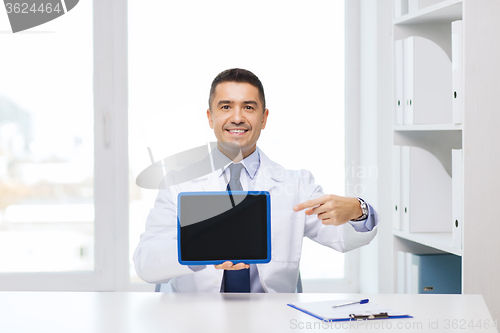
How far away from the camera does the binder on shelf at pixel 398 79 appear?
1732 millimetres

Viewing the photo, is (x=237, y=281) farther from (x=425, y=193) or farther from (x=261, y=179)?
(x=425, y=193)

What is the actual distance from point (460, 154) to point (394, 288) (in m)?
0.66

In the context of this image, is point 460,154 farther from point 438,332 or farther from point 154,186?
point 154,186

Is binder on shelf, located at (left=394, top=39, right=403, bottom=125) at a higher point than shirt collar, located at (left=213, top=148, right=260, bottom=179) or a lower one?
higher

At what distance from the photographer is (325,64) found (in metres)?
2.37

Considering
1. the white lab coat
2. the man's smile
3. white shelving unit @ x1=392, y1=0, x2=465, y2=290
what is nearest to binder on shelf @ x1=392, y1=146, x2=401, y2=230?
white shelving unit @ x1=392, y1=0, x2=465, y2=290

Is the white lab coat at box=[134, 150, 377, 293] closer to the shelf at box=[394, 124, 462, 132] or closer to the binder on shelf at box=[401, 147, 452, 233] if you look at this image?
the binder on shelf at box=[401, 147, 452, 233]

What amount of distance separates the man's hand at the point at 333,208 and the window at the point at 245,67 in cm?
90

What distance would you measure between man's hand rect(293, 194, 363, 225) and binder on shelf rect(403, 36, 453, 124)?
0.45m

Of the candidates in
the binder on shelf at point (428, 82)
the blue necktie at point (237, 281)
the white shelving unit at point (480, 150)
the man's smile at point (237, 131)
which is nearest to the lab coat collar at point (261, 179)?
the man's smile at point (237, 131)

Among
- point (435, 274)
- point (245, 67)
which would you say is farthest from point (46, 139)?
point (435, 274)

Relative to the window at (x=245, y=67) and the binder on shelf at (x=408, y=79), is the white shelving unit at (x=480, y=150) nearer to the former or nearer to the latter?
the binder on shelf at (x=408, y=79)

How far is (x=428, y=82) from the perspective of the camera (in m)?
1.68

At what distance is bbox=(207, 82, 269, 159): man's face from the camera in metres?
1.72
